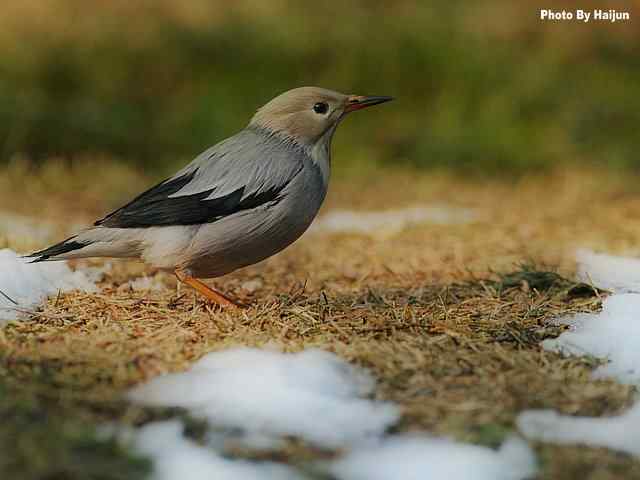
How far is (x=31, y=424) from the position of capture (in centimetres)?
278

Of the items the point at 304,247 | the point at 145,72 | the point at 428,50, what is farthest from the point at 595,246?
the point at 145,72

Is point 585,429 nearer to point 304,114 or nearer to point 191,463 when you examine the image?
point 191,463

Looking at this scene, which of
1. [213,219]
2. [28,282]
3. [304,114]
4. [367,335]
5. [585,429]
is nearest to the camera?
[585,429]

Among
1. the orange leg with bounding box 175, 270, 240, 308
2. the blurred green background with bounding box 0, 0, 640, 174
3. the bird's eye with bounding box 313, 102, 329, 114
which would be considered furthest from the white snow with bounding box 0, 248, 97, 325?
the blurred green background with bounding box 0, 0, 640, 174

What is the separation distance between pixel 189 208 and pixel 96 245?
487 millimetres

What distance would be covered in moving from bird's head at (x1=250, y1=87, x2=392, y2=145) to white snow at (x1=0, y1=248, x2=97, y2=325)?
50.9 inches

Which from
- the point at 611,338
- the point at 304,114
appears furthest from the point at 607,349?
the point at 304,114

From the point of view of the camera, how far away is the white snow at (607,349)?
288cm

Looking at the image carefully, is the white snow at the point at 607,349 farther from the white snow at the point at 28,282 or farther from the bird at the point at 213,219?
the white snow at the point at 28,282

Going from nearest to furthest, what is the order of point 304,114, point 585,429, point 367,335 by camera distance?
point 585,429, point 367,335, point 304,114

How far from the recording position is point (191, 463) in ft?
8.68

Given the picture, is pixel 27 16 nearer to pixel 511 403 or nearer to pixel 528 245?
pixel 528 245

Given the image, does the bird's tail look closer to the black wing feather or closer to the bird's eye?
the black wing feather

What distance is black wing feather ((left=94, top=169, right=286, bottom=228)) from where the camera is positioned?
166 inches
